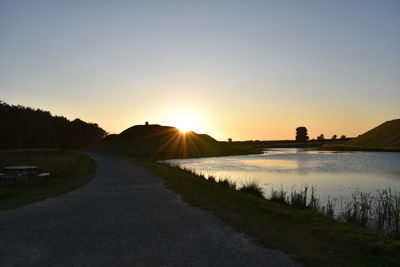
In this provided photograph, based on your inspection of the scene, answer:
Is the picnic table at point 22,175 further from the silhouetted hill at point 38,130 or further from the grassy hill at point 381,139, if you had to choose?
the grassy hill at point 381,139

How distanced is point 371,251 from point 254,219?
487 centimetres

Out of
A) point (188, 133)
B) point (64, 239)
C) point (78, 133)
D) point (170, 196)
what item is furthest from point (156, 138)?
point (64, 239)

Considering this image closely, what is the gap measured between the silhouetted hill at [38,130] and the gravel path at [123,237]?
263 feet

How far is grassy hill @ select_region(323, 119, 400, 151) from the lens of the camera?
116294 mm

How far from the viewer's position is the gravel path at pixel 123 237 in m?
8.56

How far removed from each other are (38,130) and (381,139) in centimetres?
12672

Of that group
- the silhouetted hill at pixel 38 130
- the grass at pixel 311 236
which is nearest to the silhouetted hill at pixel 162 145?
the silhouetted hill at pixel 38 130

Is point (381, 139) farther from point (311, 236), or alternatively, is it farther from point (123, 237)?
point (123, 237)

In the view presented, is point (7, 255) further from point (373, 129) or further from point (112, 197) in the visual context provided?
point (373, 129)

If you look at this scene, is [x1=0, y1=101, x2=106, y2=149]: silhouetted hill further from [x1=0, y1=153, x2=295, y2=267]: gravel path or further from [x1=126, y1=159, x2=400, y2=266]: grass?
[x1=126, y1=159, x2=400, y2=266]: grass

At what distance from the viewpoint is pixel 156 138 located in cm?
13988

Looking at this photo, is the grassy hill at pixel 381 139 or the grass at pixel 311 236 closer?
the grass at pixel 311 236

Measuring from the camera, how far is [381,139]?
127m

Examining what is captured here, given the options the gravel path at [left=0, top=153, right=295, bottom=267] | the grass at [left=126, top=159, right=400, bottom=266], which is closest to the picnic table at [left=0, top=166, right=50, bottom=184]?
the gravel path at [left=0, top=153, right=295, bottom=267]
